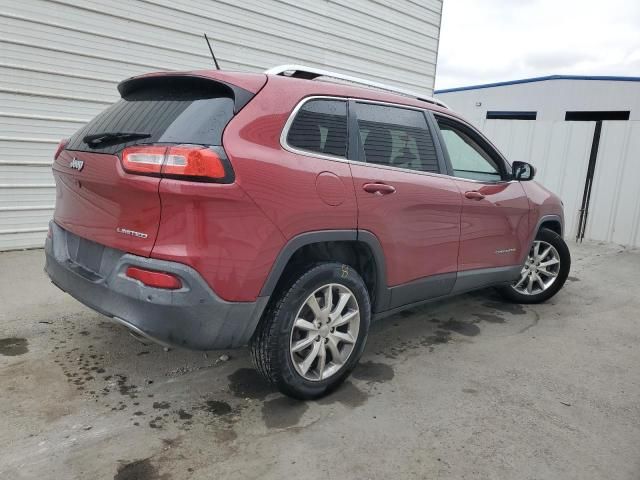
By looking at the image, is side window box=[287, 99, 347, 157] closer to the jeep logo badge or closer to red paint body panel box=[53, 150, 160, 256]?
red paint body panel box=[53, 150, 160, 256]

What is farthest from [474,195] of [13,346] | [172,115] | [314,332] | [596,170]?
[596,170]

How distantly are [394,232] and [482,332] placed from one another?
4.97ft

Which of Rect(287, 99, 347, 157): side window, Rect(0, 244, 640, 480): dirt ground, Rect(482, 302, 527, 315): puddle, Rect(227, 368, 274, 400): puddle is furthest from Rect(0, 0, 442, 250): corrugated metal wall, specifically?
Rect(482, 302, 527, 315): puddle

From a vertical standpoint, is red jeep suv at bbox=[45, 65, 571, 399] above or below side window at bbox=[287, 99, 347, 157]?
below

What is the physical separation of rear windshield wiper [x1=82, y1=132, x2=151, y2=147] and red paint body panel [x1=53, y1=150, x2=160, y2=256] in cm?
7

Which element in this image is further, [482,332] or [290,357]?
[482,332]

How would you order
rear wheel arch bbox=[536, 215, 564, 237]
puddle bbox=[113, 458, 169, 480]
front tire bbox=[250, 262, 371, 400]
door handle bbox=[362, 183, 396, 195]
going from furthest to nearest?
rear wheel arch bbox=[536, 215, 564, 237] → door handle bbox=[362, 183, 396, 195] → front tire bbox=[250, 262, 371, 400] → puddle bbox=[113, 458, 169, 480]

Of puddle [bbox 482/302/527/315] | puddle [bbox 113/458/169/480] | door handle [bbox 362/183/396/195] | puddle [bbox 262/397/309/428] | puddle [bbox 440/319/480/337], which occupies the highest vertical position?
door handle [bbox 362/183/396/195]

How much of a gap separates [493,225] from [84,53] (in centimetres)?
483

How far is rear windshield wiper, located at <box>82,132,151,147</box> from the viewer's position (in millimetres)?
2294

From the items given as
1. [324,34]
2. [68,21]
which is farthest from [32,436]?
[324,34]

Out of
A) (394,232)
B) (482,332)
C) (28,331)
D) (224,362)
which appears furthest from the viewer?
(482,332)

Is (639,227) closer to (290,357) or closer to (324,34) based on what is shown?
(324,34)

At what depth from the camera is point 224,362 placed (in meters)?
3.09
